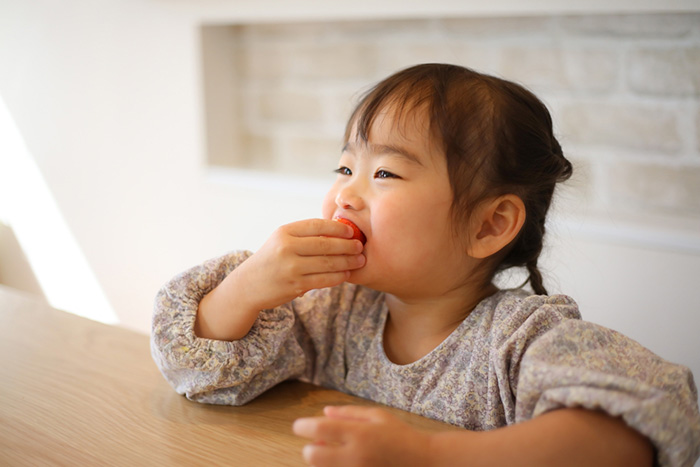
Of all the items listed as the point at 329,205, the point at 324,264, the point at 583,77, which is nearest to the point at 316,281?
the point at 324,264

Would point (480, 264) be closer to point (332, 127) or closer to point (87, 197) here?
point (332, 127)

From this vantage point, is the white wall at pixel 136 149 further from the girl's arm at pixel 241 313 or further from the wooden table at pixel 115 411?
the wooden table at pixel 115 411

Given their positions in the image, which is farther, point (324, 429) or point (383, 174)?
point (383, 174)

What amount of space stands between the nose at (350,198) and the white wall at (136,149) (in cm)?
69

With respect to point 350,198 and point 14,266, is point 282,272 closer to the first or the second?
point 350,198

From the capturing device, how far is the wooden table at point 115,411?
702 mm

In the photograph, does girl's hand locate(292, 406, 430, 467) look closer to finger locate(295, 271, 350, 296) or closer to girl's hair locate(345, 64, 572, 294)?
finger locate(295, 271, 350, 296)

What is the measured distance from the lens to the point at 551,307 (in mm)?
801

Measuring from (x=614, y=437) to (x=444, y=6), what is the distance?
115 centimetres

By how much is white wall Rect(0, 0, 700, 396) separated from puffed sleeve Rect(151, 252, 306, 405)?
755 millimetres

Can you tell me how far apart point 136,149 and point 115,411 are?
1.59m

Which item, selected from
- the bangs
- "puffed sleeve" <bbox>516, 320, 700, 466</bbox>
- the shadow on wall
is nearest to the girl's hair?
the bangs

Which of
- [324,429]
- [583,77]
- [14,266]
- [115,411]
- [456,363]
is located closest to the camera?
[324,429]

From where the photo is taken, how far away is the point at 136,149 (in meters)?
2.25
